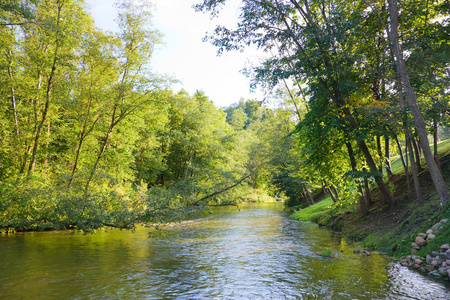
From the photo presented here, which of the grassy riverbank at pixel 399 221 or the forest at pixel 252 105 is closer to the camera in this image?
the grassy riverbank at pixel 399 221

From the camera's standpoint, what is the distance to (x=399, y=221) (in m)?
13.0

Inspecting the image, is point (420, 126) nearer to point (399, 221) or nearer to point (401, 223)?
point (401, 223)

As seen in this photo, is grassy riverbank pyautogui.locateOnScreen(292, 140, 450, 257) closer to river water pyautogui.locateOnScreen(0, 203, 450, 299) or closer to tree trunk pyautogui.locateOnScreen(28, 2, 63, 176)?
river water pyautogui.locateOnScreen(0, 203, 450, 299)

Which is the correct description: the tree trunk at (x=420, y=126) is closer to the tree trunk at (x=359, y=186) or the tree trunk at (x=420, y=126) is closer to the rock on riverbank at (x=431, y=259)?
the rock on riverbank at (x=431, y=259)

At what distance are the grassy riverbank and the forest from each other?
0.62m

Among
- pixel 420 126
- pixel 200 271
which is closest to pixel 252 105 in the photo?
pixel 420 126

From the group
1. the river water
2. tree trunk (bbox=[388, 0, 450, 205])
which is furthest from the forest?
the river water

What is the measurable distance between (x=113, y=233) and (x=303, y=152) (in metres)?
13.0

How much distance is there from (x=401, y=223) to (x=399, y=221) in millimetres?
453

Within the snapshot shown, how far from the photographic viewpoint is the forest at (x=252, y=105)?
1219cm

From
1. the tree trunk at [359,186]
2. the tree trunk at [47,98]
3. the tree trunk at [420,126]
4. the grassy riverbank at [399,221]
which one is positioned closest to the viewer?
the grassy riverbank at [399,221]

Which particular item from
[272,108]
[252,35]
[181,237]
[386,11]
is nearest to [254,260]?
[181,237]

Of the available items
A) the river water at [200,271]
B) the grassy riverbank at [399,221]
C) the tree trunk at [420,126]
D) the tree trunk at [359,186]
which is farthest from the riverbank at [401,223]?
the river water at [200,271]

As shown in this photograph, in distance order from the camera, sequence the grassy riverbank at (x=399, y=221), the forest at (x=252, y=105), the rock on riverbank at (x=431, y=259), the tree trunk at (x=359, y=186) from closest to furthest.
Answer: the rock on riverbank at (x=431, y=259)
the grassy riverbank at (x=399, y=221)
the forest at (x=252, y=105)
the tree trunk at (x=359, y=186)
